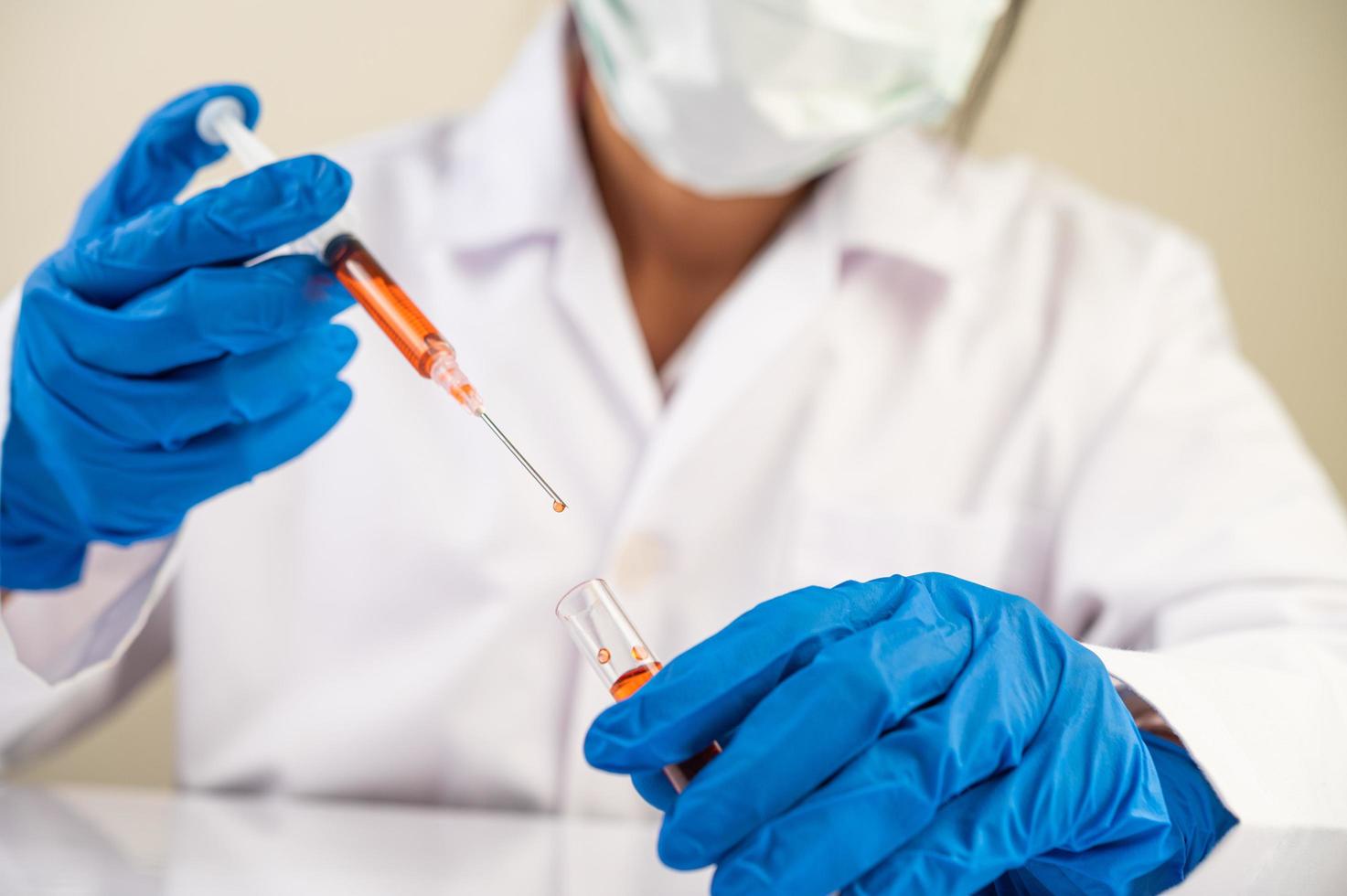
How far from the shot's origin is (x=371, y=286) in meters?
0.76

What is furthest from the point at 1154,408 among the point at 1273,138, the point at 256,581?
the point at 256,581

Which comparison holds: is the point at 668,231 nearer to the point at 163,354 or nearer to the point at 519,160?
the point at 519,160

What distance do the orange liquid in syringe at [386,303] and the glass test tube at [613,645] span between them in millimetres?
195

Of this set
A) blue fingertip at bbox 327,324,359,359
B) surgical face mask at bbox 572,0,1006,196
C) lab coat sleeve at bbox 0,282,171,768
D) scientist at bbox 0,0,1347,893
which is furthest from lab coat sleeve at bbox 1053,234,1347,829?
lab coat sleeve at bbox 0,282,171,768

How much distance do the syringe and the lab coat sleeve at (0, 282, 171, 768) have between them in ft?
0.72

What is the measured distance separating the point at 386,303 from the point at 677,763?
14.0 inches

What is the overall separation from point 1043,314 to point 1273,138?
62 cm

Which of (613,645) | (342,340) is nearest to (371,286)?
(342,340)

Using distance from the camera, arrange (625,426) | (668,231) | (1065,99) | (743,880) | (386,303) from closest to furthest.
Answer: (743,880)
(386,303)
(625,426)
(668,231)
(1065,99)

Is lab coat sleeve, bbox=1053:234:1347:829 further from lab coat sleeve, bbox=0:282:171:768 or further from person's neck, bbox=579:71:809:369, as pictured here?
lab coat sleeve, bbox=0:282:171:768

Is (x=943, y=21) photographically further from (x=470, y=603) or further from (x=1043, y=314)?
(x=470, y=603)

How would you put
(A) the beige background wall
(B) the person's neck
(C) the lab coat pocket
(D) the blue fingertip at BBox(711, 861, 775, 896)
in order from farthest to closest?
(A) the beige background wall < (B) the person's neck < (C) the lab coat pocket < (D) the blue fingertip at BBox(711, 861, 775, 896)

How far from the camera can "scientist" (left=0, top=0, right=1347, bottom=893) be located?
2.79 feet

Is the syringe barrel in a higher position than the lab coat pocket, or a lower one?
higher
